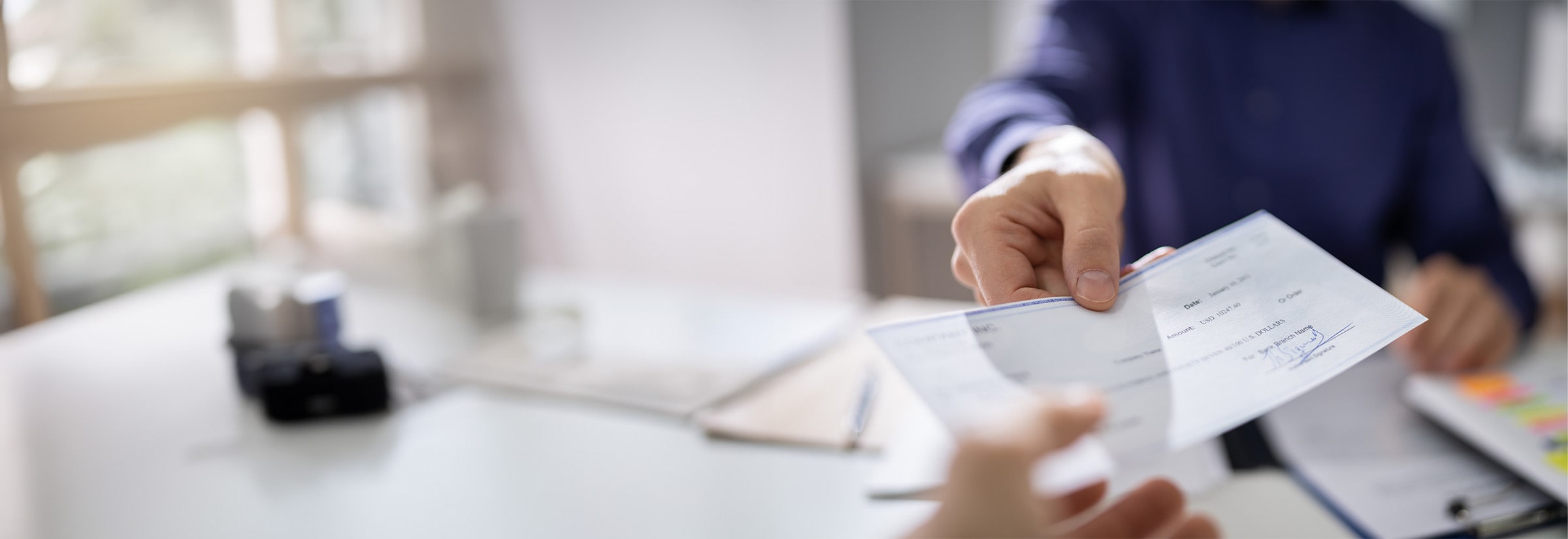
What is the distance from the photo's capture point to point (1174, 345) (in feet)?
1.61

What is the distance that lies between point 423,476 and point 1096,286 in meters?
0.63

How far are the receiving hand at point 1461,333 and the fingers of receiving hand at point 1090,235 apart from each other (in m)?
0.51

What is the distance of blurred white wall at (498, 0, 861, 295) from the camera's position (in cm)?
231

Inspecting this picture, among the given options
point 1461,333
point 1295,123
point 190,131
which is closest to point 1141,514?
point 1461,333

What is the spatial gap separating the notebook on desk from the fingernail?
43 centimetres

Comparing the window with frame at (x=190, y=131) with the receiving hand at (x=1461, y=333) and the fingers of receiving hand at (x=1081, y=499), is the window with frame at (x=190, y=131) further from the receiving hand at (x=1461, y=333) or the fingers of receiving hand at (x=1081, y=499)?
the receiving hand at (x=1461, y=333)

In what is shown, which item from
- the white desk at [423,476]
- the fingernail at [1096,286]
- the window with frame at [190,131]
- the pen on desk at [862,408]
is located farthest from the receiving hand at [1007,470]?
the window with frame at [190,131]

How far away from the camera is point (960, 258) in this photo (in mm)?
638

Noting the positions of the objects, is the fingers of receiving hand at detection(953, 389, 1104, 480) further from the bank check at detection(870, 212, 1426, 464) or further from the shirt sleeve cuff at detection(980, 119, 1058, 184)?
the shirt sleeve cuff at detection(980, 119, 1058, 184)

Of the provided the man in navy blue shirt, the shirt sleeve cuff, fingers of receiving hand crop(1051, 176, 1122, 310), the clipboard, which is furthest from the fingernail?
the man in navy blue shirt

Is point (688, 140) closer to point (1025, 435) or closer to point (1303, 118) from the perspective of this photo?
point (1303, 118)

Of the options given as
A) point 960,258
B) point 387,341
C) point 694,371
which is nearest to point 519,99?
point 387,341

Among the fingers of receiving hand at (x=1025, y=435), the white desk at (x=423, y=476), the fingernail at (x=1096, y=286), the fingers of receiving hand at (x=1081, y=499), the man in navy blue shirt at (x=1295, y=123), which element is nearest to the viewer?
the fingers of receiving hand at (x=1025, y=435)

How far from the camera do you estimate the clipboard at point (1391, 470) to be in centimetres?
71
